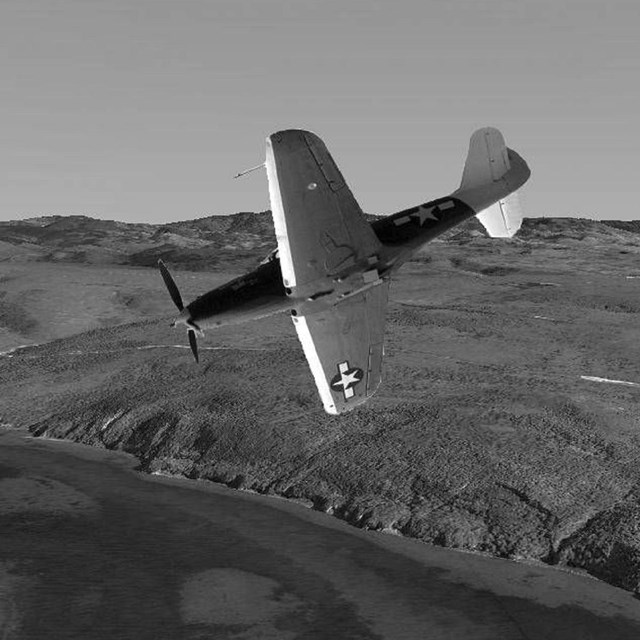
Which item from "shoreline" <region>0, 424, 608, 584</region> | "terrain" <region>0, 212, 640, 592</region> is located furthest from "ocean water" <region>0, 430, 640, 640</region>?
"terrain" <region>0, 212, 640, 592</region>

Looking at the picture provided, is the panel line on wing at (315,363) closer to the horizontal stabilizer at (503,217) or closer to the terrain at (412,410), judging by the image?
the horizontal stabilizer at (503,217)

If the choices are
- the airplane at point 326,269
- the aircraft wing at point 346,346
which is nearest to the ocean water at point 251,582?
the aircraft wing at point 346,346

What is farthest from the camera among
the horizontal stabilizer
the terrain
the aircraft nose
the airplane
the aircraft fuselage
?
the terrain

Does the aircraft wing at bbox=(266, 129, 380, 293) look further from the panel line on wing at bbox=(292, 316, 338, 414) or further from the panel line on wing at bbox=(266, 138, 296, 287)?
the panel line on wing at bbox=(292, 316, 338, 414)

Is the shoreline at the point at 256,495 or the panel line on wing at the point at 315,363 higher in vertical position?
the panel line on wing at the point at 315,363

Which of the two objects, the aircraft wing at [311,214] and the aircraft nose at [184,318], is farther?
the aircraft nose at [184,318]

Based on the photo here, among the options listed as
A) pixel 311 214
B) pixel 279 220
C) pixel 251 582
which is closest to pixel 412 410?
pixel 251 582
